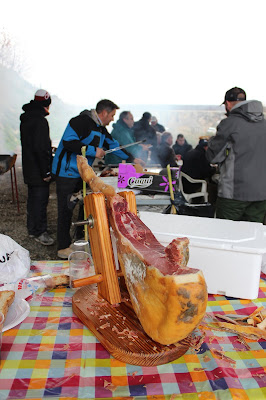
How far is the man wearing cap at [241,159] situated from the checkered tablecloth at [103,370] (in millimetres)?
1926

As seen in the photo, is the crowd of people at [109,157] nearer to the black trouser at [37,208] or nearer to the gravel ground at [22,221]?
the black trouser at [37,208]

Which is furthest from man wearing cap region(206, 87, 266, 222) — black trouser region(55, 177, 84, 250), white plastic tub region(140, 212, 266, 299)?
white plastic tub region(140, 212, 266, 299)

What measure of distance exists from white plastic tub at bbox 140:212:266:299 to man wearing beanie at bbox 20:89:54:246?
2.61 metres

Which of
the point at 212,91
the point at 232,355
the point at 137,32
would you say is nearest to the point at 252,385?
the point at 232,355

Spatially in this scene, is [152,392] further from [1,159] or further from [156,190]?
[1,159]

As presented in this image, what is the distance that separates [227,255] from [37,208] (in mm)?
3033

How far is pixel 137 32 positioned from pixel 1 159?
13.1ft

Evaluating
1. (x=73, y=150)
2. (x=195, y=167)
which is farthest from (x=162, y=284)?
(x=195, y=167)

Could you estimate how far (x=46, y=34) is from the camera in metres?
6.65

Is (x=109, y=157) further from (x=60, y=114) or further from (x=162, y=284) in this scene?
(x=162, y=284)

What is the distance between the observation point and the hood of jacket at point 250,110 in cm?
271

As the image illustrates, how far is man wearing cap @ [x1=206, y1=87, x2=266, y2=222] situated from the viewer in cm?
278

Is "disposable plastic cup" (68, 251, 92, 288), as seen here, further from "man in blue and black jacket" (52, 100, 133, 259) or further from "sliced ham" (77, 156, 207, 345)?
"man in blue and black jacket" (52, 100, 133, 259)

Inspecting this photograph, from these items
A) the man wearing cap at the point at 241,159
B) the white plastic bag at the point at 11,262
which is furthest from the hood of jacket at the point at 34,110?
the white plastic bag at the point at 11,262
